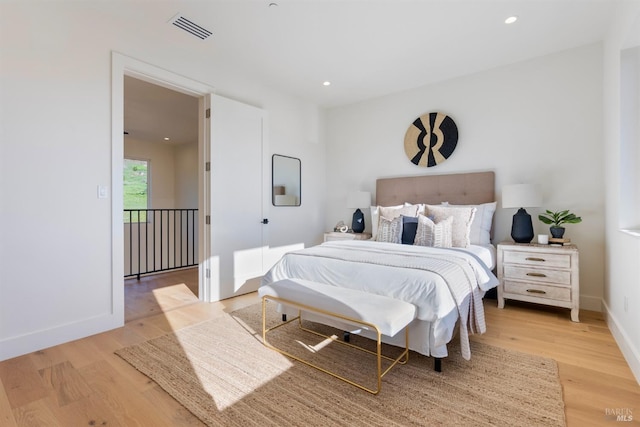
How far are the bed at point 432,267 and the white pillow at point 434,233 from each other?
0.04 ft

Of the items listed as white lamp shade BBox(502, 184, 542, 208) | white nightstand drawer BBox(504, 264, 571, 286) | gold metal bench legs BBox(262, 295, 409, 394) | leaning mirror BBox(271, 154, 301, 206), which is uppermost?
leaning mirror BBox(271, 154, 301, 206)

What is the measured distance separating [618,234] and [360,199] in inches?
108

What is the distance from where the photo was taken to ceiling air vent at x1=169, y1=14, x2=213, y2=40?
2.69 meters

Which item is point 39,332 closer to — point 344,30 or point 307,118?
point 344,30

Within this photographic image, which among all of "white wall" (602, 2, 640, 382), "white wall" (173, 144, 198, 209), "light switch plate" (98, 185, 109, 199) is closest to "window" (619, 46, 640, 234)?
"white wall" (602, 2, 640, 382)

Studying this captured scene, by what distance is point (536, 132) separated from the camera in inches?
135

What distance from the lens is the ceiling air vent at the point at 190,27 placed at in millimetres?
2686

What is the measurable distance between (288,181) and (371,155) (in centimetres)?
135

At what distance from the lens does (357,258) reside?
8.06 feet

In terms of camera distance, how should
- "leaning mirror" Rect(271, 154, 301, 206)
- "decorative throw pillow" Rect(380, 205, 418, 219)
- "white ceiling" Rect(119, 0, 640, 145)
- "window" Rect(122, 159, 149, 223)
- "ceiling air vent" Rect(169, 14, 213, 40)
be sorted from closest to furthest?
"white ceiling" Rect(119, 0, 640, 145) < "ceiling air vent" Rect(169, 14, 213, 40) < "decorative throw pillow" Rect(380, 205, 418, 219) < "leaning mirror" Rect(271, 154, 301, 206) < "window" Rect(122, 159, 149, 223)

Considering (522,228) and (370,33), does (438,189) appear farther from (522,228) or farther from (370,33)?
(370,33)

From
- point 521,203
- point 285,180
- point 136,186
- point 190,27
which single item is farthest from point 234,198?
point 136,186

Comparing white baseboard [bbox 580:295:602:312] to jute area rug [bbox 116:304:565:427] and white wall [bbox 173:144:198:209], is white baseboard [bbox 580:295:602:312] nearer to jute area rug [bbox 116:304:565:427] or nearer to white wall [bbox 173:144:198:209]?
jute area rug [bbox 116:304:565:427]

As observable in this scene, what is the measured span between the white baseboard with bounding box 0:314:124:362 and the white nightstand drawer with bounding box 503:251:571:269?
380 cm
